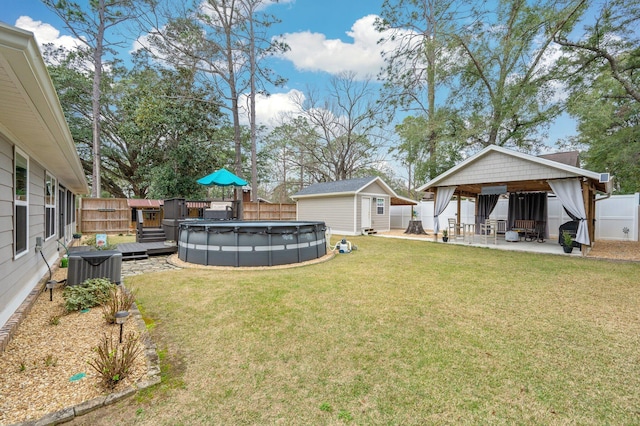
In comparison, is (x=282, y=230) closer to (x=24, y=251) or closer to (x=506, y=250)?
(x=24, y=251)

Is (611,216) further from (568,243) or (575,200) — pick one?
(568,243)

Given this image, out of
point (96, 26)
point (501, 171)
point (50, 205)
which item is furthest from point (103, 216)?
point (501, 171)

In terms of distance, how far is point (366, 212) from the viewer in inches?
588

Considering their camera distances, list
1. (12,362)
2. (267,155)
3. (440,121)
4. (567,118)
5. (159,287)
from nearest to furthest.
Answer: (12,362)
(159,287)
(567,118)
(440,121)
(267,155)

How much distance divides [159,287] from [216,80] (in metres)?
16.5

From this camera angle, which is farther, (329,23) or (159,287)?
(329,23)

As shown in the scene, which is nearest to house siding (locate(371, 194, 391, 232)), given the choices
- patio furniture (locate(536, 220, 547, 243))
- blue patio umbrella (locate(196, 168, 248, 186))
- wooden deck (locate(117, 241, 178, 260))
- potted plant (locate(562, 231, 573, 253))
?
patio furniture (locate(536, 220, 547, 243))

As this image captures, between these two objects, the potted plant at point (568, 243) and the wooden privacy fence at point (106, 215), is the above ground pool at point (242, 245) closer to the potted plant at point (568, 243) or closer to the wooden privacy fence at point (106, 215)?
the wooden privacy fence at point (106, 215)

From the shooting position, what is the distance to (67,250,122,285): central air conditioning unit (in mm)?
4457

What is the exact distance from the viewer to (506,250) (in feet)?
31.0

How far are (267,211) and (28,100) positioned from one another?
1658 centimetres

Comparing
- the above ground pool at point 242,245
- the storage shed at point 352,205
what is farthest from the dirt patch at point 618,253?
the above ground pool at point 242,245

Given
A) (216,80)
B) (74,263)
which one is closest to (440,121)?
(216,80)

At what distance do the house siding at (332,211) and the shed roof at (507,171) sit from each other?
464 cm
